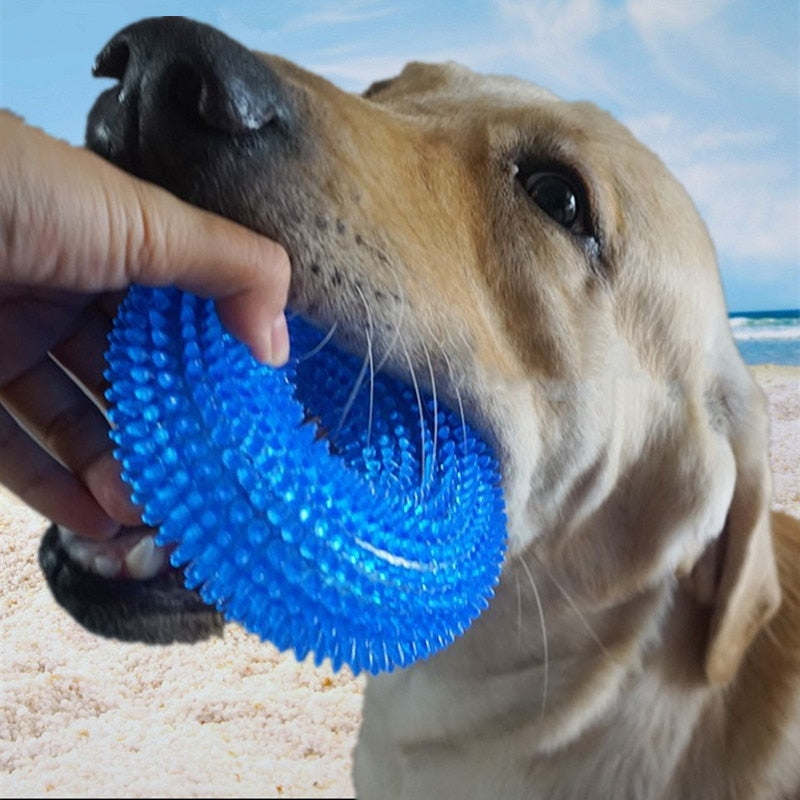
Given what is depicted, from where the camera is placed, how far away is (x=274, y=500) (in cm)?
78

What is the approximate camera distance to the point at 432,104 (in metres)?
1.33

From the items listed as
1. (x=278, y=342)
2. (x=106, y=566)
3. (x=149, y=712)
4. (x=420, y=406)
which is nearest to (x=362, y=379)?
(x=420, y=406)

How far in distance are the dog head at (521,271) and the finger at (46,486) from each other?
1.67ft

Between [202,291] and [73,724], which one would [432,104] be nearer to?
[202,291]

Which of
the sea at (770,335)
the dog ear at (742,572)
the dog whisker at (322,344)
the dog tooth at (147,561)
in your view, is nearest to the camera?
the dog whisker at (322,344)

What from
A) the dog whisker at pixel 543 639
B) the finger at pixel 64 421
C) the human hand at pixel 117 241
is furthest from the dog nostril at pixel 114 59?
the dog whisker at pixel 543 639

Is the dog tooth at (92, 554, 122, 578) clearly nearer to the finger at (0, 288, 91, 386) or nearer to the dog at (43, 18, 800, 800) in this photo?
the dog at (43, 18, 800, 800)

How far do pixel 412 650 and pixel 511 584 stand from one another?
0.45m

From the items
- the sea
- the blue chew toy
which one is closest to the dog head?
the blue chew toy

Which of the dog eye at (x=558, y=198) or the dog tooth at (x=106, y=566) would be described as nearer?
the dog tooth at (x=106, y=566)

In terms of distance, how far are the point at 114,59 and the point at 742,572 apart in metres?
1.09

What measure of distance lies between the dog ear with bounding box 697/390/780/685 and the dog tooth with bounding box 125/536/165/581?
820mm

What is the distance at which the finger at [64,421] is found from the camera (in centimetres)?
128

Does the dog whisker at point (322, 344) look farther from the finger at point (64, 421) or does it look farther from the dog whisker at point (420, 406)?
the finger at point (64, 421)
